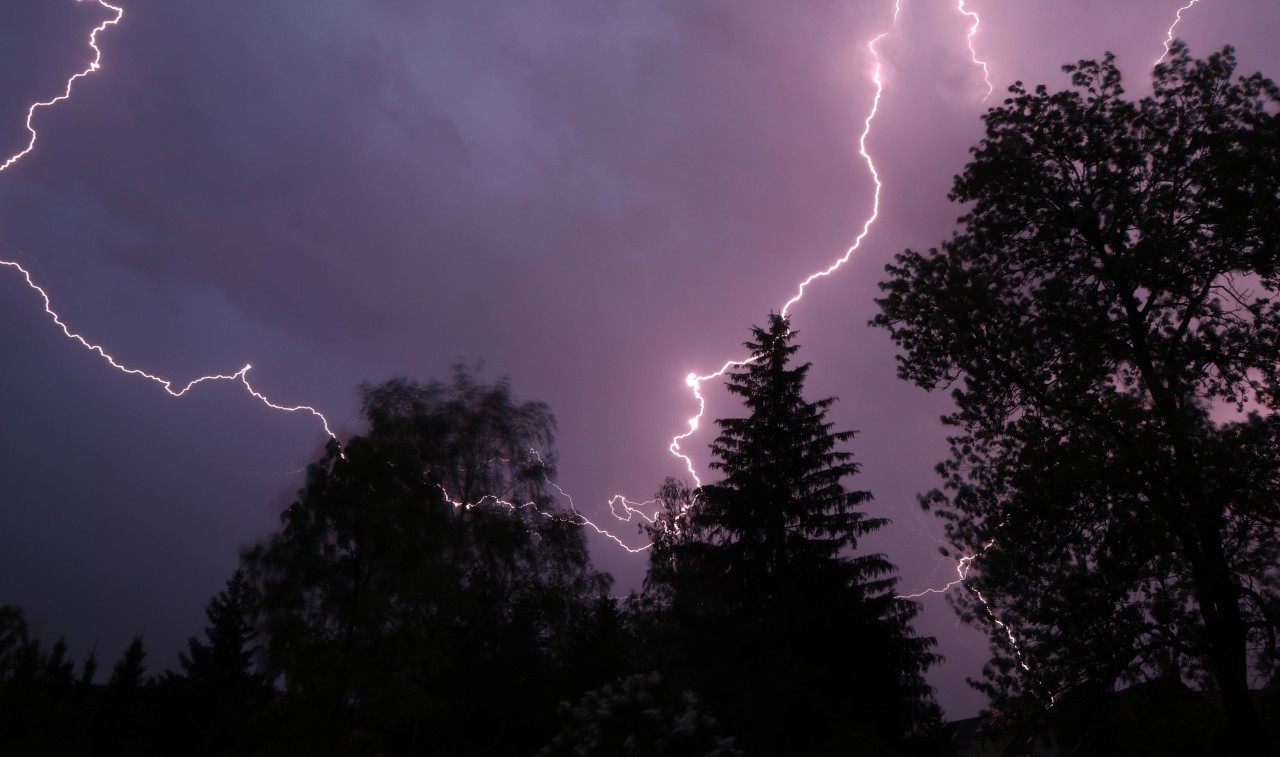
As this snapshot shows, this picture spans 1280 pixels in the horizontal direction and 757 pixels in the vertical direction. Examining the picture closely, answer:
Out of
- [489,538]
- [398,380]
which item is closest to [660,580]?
[489,538]

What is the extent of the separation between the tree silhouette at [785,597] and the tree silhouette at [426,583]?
16.3 feet

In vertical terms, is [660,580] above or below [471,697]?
above

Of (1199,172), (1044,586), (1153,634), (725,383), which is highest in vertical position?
(725,383)

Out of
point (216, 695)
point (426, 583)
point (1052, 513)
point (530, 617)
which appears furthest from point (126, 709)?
point (1052, 513)

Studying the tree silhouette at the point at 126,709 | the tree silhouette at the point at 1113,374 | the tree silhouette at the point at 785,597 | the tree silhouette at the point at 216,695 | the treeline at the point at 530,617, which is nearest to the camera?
the tree silhouette at the point at 1113,374

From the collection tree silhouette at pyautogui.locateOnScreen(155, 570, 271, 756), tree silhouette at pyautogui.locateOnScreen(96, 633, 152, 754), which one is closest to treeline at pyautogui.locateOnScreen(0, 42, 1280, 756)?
tree silhouette at pyautogui.locateOnScreen(155, 570, 271, 756)

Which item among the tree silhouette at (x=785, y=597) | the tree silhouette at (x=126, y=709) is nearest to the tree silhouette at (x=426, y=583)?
the tree silhouette at (x=785, y=597)

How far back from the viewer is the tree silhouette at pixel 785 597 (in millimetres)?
19594

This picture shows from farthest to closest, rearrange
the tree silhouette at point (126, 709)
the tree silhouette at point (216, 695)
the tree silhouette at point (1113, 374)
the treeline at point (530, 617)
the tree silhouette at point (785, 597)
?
the tree silhouette at point (126, 709)
the tree silhouette at point (216, 695)
the tree silhouette at point (785, 597)
the treeline at point (530, 617)
the tree silhouette at point (1113, 374)

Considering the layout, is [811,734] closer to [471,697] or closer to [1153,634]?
[1153,634]

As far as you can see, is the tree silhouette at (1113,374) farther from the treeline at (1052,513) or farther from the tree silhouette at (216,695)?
the tree silhouette at (216,695)

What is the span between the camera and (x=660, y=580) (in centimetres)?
2570

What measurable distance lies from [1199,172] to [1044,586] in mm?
6091

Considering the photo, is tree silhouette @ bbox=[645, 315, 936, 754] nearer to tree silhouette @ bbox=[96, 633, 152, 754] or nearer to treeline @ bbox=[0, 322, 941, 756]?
treeline @ bbox=[0, 322, 941, 756]
